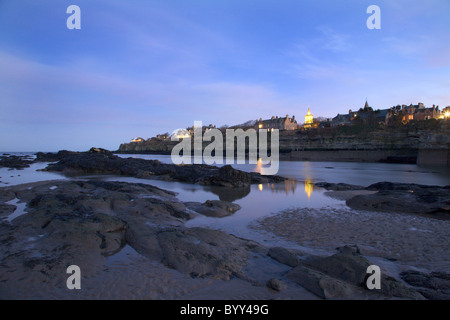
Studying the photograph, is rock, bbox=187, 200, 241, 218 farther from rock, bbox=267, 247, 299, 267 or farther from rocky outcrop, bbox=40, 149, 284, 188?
rocky outcrop, bbox=40, 149, 284, 188

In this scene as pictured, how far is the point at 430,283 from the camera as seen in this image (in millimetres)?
4363

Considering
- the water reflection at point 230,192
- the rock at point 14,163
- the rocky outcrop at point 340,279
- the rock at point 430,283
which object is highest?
the rock at point 14,163

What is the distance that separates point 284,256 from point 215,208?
16.3 feet

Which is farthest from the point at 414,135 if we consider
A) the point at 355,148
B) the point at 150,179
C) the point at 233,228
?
the point at 233,228

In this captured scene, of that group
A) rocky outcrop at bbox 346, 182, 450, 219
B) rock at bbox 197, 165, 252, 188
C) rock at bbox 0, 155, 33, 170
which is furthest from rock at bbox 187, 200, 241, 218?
rock at bbox 0, 155, 33, 170

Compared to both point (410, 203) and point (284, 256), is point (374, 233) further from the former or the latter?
point (410, 203)

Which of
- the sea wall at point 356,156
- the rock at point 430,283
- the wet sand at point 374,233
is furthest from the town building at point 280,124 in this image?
the rock at point 430,283

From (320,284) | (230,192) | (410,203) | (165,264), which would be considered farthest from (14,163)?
(410,203)

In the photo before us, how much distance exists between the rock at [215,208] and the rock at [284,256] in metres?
3.88

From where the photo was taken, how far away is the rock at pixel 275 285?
167 inches

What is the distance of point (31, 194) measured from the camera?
1151cm

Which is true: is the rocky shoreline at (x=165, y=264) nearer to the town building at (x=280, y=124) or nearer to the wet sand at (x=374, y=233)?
the wet sand at (x=374, y=233)

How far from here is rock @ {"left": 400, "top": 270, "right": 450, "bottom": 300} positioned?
4.02 metres

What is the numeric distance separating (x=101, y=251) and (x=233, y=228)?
3.86 meters
